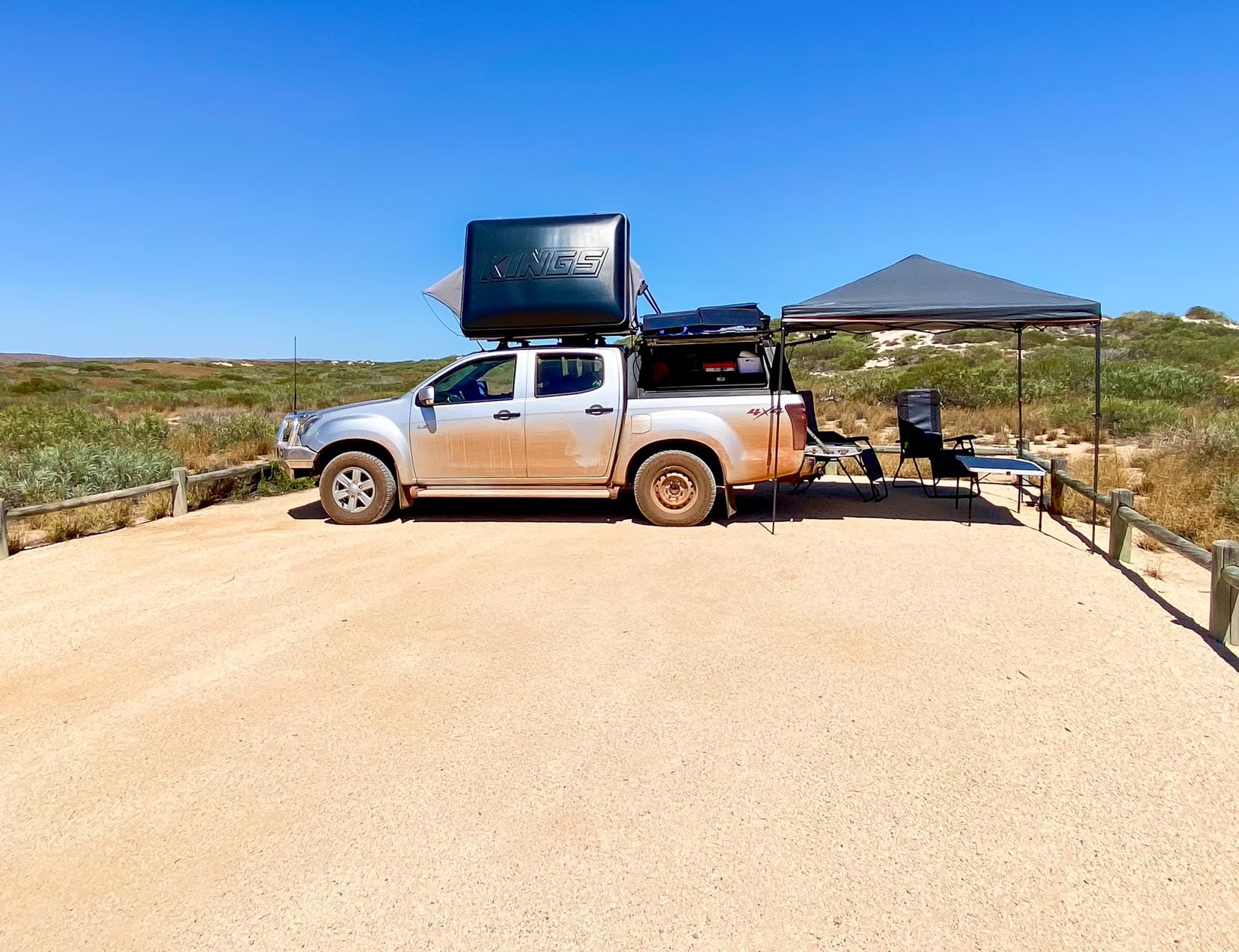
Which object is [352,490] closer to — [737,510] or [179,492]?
[179,492]

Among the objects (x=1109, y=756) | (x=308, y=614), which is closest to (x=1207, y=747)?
(x=1109, y=756)

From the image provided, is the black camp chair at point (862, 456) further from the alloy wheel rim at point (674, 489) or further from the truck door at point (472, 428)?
the truck door at point (472, 428)

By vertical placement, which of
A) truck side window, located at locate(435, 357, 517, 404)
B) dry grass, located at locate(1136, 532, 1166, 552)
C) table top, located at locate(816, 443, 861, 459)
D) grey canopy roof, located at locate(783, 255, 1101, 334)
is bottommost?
dry grass, located at locate(1136, 532, 1166, 552)

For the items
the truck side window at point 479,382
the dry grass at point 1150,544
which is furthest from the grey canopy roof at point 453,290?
the dry grass at point 1150,544

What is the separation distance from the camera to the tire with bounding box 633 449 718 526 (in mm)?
7750

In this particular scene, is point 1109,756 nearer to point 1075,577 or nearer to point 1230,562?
point 1230,562

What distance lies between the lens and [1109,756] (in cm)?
331

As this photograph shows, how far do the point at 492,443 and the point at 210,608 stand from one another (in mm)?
3238

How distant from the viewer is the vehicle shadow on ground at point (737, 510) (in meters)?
8.36

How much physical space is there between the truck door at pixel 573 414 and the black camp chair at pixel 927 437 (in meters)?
3.66

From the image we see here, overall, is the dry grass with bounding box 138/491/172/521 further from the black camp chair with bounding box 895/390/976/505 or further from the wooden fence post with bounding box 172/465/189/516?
the black camp chair with bounding box 895/390/976/505

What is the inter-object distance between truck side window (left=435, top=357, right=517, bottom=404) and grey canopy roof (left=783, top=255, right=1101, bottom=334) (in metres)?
2.82

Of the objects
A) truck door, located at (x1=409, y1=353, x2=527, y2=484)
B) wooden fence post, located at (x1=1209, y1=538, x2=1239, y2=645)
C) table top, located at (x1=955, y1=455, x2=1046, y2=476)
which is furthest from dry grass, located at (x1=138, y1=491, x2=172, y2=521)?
wooden fence post, located at (x1=1209, y1=538, x2=1239, y2=645)

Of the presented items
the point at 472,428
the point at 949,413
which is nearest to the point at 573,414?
the point at 472,428
